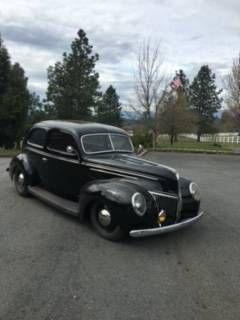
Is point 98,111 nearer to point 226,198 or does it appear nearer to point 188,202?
point 226,198

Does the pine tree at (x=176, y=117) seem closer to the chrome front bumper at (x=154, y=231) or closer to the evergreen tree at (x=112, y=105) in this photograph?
the evergreen tree at (x=112, y=105)

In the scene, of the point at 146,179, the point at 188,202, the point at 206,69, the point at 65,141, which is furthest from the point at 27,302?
the point at 206,69

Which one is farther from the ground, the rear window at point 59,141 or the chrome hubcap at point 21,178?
the rear window at point 59,141

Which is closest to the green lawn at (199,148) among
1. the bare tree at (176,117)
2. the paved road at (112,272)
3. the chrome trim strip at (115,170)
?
the bare tree at (176,117)

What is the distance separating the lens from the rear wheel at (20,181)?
7.38 meters

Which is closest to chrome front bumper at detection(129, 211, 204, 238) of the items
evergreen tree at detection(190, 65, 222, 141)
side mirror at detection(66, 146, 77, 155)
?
side mirror at detection(66, 146, 77, 155)

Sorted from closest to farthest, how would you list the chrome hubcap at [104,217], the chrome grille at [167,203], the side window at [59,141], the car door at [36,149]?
the chrome grille at [167,203] < the chrome hubcap at [104,217] < the side window at [59,141] < the car door at [36,149]

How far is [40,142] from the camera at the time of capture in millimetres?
7195

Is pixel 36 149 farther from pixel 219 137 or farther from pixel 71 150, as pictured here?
pixel 219 137

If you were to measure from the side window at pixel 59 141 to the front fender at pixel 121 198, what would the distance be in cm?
134

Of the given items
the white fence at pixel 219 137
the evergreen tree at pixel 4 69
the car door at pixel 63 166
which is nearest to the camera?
the car door at pixel 63 166

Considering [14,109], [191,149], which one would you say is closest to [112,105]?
[14,109]

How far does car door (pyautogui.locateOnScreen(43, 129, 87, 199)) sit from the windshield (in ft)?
0.72

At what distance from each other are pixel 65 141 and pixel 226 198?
4281mm
